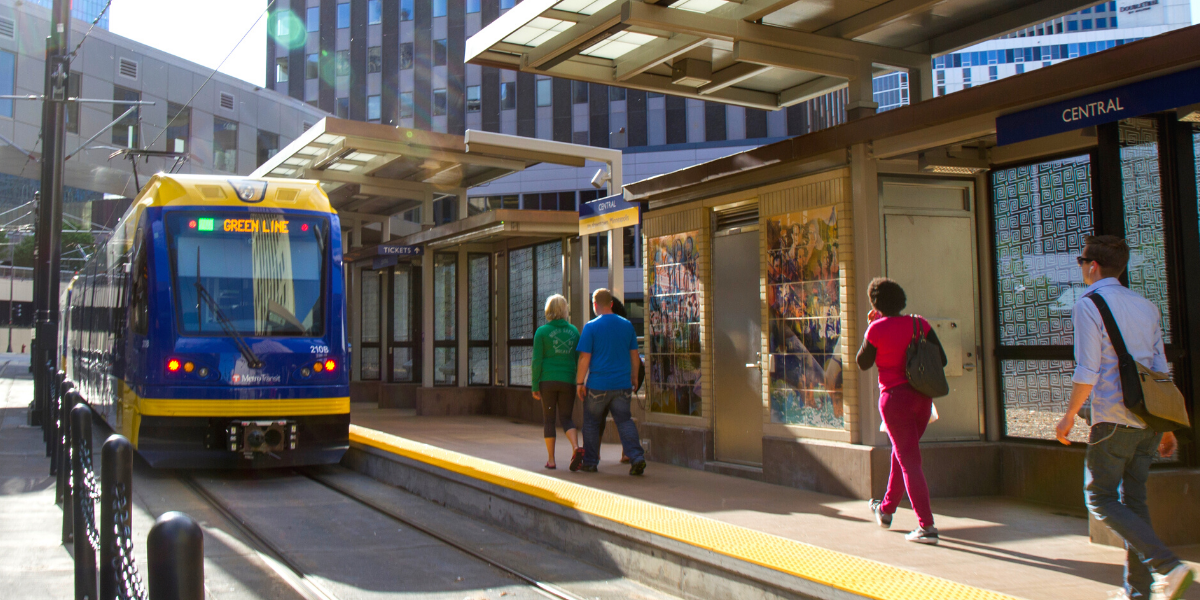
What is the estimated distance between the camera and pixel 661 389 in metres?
9.95

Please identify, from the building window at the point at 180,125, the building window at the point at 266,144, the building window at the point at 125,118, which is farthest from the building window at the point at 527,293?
the building window at the point at 266,144

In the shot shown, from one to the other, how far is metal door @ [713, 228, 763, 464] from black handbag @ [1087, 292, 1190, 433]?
451cm

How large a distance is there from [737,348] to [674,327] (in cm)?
96

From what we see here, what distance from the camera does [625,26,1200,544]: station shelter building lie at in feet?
18.4

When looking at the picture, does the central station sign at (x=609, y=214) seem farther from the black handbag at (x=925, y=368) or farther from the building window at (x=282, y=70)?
the building window at (x=282, y=70)

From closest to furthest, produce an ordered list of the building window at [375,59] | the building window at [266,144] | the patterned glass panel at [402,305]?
the patterned glass panel at [402,305], the building window at [266,144], the building window at [375,59]

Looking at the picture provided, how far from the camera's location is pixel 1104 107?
17.5 feet

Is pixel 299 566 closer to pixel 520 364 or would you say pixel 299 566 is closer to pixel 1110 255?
pixel 1110 255

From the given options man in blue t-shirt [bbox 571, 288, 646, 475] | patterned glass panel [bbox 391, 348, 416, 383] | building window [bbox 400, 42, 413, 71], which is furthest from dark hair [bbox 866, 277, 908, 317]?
building window [bbox 400, 42, 413, 71]

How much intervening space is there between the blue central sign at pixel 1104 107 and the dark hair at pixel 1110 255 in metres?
0.96

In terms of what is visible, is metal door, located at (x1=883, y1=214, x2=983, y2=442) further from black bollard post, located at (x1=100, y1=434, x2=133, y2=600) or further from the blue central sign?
black bollard post, located at (x1=100, y1=434, x2=133, y2=600)

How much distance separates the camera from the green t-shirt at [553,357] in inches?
362

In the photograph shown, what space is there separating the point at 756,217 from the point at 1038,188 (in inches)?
100

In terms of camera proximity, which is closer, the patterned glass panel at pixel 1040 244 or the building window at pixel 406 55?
the patterned glass panel at pixel 1040 244
